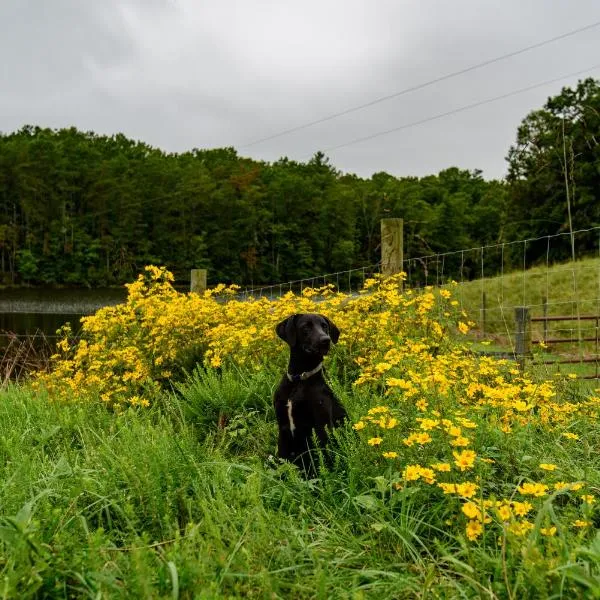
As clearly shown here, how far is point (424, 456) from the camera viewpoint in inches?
106

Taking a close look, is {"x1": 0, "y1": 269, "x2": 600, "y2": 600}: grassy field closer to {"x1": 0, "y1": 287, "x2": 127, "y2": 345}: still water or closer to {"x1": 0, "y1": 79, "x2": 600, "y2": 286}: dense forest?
{"x1": 0, "y1": 287, "x2": 127, "y2": 345}: still water

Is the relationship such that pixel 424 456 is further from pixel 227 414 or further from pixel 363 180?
pixel 363 180

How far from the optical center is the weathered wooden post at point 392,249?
7.20 meters

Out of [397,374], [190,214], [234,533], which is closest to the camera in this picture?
[234,533]

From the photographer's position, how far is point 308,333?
3430mm

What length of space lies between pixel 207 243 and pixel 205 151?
23932 mm

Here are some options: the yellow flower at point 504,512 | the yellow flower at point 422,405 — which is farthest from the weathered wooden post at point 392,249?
the yellow flower at point 504,512

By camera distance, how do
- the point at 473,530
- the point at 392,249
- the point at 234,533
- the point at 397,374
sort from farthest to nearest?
the point at 392,249, the point at 397,374, the point at 234,533, the point at 473,530

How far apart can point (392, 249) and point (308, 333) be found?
4.02m

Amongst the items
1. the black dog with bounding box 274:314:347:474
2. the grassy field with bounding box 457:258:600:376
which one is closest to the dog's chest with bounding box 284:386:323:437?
the black dog with bounding box 274:314:347:474

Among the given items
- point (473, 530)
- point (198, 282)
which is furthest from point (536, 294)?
point (473, 530)

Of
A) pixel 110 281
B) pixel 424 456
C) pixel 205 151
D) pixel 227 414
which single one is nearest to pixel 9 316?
pixel 110 281

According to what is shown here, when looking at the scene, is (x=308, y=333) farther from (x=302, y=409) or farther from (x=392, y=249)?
(x=392, y=249)

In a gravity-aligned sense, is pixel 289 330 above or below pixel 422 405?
above
